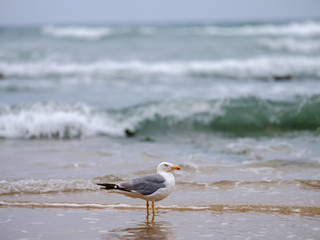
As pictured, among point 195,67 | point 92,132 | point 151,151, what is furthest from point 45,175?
point 195,67

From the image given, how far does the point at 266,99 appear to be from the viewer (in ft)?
35.9

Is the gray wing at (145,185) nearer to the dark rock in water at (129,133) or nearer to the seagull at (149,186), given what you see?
the seagull at (149,186)

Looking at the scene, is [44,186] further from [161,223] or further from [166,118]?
[166,118]

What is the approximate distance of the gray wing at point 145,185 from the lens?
4.81 m

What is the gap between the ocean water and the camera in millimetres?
4953

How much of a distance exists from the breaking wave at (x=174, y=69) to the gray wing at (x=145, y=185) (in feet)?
36.6

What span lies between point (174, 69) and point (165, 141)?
8325 mm

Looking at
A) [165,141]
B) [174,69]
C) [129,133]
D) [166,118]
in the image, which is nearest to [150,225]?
[165,141]

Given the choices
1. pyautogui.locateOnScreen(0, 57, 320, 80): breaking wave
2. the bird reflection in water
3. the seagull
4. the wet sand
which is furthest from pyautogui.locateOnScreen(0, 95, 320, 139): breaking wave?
pyautogui.locateOnScreen(0, 57, 320, 80): breaking wave

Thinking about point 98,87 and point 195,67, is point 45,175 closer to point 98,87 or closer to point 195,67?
point 98,87

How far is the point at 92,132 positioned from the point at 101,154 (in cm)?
186

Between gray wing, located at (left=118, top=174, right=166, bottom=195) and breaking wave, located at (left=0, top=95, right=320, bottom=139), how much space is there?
4616 millimetres

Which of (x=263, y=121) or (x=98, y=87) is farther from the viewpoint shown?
(x=98, y=87)

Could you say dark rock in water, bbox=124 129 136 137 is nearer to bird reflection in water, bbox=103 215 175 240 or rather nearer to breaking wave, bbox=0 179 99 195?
breaking wave, bbox=0 179 99 195
